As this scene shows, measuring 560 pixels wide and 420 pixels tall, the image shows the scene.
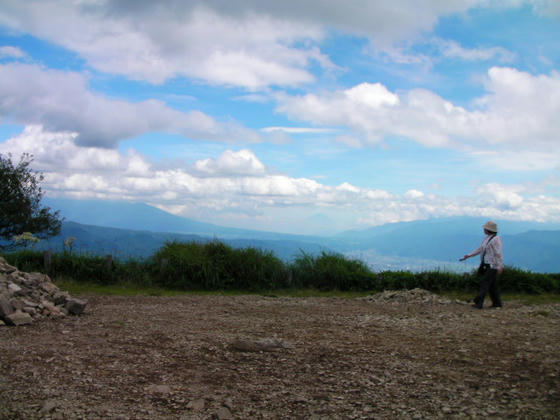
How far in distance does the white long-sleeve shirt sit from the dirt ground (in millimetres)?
1520

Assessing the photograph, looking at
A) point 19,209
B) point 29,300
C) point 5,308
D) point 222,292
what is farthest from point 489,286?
point 19,209

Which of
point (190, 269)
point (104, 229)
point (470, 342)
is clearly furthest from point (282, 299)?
point (104, 229)

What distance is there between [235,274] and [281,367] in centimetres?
986

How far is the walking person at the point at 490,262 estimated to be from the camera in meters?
11.1

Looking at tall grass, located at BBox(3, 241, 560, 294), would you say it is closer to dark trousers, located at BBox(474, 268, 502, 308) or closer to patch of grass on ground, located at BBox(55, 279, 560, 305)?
patch of grass on ground, located at BBox(55, 279, 560, 305)

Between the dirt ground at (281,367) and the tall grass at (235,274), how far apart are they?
19.3 feet

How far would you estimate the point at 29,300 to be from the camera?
9.34 meters

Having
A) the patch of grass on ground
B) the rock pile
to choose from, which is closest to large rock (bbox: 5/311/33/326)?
the rock pile

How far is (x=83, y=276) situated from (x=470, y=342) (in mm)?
13216

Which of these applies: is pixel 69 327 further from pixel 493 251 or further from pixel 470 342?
pixel 493 251

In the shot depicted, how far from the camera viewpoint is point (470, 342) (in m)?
7.38

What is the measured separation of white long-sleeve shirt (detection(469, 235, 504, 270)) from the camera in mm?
11141

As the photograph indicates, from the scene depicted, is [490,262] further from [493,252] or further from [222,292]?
[222,292]

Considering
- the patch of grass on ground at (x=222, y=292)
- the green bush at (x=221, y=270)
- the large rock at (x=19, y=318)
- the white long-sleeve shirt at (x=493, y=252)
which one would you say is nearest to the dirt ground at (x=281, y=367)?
the large rock at (x=19, y=318)
